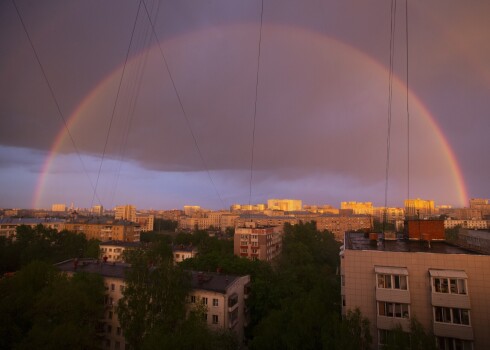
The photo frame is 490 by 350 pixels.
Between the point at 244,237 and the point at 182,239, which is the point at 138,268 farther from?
the point at 182,239

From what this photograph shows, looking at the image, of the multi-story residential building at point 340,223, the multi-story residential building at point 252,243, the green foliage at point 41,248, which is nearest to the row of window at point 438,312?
the multi-story residential building at point 252,243

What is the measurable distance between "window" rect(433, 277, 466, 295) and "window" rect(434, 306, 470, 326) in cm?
41

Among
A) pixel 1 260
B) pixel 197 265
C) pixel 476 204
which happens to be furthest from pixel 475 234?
pixel 476 204

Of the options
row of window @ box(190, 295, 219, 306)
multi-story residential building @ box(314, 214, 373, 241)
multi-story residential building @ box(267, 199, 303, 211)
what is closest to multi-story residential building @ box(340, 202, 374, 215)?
multi-story residential building @ box(267, 199, 303, 211)

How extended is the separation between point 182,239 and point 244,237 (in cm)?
1332

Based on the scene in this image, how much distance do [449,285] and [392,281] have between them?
1269mm

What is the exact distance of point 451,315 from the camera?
730 cm

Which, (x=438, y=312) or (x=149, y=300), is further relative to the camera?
(x=149, y=300)

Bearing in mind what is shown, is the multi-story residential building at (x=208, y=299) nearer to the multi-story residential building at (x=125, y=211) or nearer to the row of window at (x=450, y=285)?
the row of window at (x=450, y=285)

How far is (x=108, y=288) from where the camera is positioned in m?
14.0

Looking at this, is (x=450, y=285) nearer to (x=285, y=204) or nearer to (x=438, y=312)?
(x=438, y=312)

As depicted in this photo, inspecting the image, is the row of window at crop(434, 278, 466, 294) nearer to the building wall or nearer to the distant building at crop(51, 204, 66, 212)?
the building wall

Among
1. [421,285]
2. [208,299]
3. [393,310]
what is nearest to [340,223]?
[208,299]

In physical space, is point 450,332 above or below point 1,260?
above
